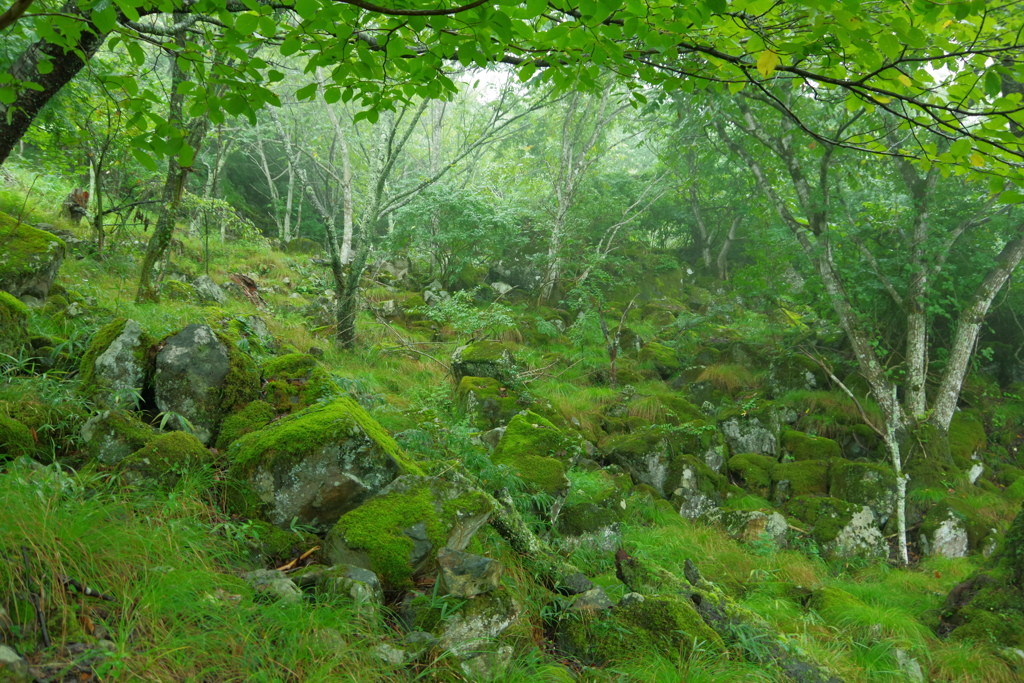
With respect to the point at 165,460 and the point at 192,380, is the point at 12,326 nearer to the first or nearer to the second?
the point at 192,380

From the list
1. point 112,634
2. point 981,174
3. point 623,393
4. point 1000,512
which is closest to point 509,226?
point 623,393

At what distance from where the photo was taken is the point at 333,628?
2.17 meters

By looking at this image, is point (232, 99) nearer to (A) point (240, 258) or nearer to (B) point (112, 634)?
(B) point (112, 634)

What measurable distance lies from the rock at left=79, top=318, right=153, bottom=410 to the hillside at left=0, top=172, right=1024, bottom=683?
2 cm

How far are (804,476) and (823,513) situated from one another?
0.80 meters

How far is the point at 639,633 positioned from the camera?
2.80 meters

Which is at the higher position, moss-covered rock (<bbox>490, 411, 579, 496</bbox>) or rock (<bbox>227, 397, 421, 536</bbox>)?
moss-covered rock (<bbox>490, 411, 579, 496</bbox>)

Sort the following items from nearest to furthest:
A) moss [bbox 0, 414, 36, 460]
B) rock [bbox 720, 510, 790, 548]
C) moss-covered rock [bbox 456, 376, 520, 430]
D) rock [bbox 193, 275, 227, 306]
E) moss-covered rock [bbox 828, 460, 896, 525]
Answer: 1. moss [bbox 0, 414, 36, 460]
2. rock [bbox 720, 510, 790, 548]
3. moss-covered rock [bbox 828, 460, 896, 525]
4. moss-covered rock [bbox 456, 376, 520, 430]
5. rock [bbox 193, 275, 227, 306]

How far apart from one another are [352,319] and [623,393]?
4.88 m

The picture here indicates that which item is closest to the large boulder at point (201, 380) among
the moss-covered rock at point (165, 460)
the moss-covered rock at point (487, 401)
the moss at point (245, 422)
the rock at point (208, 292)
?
the moss at point (245, 422)

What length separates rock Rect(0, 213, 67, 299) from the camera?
448 cm

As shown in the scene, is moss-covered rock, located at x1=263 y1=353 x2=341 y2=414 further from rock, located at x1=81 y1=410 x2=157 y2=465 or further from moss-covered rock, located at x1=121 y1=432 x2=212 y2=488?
rock, located at x1=81 y1=410 x2=157 y2=465

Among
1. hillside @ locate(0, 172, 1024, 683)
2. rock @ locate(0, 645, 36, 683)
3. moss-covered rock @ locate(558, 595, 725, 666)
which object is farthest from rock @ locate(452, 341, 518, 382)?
rock @ locate(0, 645, 36, 683)

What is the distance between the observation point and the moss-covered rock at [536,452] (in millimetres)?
4488
